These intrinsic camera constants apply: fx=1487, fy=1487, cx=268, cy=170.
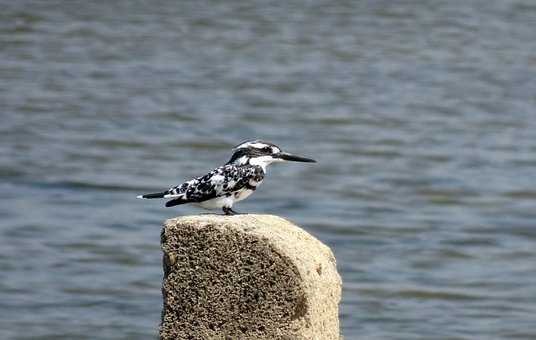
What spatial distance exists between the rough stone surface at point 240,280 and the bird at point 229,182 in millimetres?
444

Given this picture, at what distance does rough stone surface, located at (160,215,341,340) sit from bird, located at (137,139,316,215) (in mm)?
444

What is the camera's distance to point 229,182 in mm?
7844

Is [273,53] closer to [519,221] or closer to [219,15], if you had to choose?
[219,15]

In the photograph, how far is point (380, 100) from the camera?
2391 centimetres

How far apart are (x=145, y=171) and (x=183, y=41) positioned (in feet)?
27.9

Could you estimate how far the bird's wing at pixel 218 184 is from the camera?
25.8 feet

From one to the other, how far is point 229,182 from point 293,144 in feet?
43.2

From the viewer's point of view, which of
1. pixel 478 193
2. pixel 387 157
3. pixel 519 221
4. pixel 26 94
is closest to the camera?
pixel 519 221

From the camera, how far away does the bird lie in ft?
25.8

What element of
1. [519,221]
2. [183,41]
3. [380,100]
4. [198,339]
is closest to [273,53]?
[183,41]

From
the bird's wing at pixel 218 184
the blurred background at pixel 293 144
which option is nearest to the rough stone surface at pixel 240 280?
the bird's wing at pixel 218 184

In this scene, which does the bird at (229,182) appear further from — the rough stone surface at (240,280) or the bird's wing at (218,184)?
the rough stone surface at (240,280)

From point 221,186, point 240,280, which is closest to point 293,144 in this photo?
point 221,186

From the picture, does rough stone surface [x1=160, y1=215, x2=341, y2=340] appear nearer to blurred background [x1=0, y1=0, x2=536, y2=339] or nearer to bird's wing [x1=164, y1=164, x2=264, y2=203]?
bird's wing [x1=164, y1=164, x2=264, y2=203]
